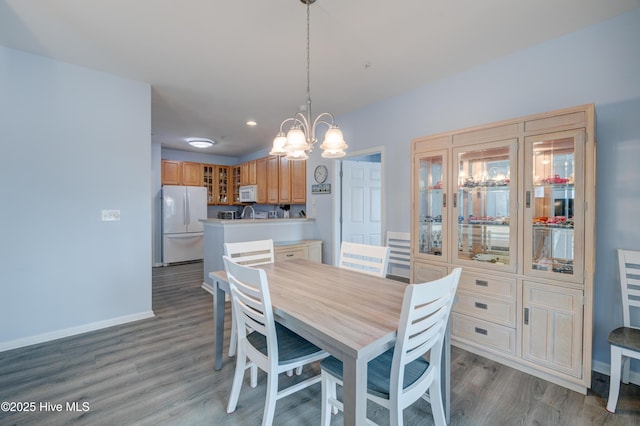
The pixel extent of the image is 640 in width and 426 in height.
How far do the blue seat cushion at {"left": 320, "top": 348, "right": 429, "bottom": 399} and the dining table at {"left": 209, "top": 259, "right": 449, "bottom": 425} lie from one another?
0.20 m

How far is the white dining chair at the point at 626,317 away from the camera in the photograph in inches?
68.4

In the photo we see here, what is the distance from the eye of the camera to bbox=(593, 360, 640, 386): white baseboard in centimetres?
199

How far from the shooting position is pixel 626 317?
193 centimetres

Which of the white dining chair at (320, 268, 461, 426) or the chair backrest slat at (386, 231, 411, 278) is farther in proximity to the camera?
the chair backrest slat at (386, 231, 411, 278)

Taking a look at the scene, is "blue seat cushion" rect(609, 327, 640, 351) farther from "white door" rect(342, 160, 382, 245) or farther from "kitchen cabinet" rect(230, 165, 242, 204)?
"kitchen cabinet" rect(230, 165, 242, 204)

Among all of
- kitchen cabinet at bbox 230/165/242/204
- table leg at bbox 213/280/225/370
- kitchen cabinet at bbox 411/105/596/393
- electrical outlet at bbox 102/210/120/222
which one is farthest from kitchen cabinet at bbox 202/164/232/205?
kitchen cabinet at bbox 411/105/596/393

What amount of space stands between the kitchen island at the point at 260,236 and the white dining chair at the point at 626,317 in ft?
10.7

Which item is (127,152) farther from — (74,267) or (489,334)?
(489,334)

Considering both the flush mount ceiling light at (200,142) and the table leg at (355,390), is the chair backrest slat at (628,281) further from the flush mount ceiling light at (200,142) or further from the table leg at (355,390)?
the flush mount ceiling light at (200,142)

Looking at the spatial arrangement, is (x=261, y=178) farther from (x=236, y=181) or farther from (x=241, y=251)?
(x=241, y=251)

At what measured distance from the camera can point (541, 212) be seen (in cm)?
212

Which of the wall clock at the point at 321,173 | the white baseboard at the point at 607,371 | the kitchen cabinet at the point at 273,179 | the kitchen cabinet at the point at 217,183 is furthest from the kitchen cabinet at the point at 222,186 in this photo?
the white baseboard at the point at 607,371

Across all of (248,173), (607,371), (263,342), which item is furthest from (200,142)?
(607,371)

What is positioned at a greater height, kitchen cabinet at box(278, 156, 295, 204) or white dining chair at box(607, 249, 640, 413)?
kitchen cabinet at box(278, 156, 295, 204)
